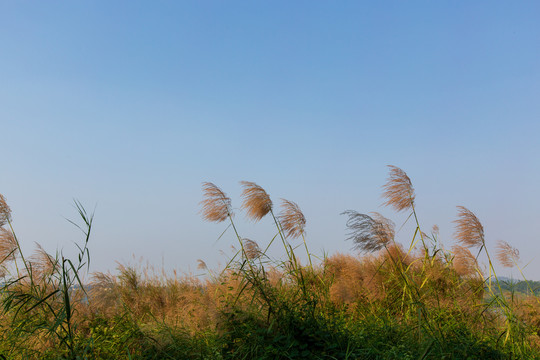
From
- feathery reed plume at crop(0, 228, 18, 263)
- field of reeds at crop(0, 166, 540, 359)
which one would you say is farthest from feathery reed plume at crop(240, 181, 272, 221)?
feathery reed plume at crop(0, 228, 18, 263)

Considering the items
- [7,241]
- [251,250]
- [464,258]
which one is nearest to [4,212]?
[7,241]

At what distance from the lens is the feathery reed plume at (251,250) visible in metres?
5.53

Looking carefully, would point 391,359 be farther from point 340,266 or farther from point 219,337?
point 340,266

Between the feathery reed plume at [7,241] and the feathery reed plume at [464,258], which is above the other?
the feathery reed plume at [7,241]

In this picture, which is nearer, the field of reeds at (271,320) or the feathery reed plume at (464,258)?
the field of reeds at (271,320)

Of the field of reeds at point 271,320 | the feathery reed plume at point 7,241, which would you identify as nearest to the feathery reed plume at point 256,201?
the field of reeds at point 271,320

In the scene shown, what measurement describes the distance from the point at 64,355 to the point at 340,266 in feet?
17.9

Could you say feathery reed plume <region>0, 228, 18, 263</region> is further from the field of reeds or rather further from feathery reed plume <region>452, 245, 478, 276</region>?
feathery reed plume <region>452, 245, 478, 276</region>

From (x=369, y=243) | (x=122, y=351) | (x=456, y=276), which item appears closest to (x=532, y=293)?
(x=456, y=276)

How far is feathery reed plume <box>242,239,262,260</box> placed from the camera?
5.53m

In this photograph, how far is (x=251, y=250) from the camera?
18.3 feet

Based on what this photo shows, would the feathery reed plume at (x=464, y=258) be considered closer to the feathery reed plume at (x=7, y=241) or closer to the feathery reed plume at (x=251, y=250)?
the feathery reed plume at (x=251, y=250)

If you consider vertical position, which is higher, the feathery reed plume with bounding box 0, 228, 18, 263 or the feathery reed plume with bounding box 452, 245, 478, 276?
the feathery reed plume with bounding box 0, 228, 18, 263

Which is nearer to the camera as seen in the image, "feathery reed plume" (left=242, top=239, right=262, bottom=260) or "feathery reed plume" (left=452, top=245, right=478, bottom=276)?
"feathery reed plume" (left=242, top=239, right=262, bottom=260)
